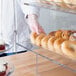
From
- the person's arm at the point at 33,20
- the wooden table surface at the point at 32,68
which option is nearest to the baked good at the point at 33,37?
the person's arm at the point at 33,20

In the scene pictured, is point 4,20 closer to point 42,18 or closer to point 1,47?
point 42,18

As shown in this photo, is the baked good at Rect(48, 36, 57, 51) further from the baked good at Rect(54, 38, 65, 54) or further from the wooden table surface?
the wooden table surface

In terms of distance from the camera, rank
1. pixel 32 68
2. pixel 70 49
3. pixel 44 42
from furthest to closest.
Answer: pixel 32 68 → pixel 44 42 → pixel 70 49

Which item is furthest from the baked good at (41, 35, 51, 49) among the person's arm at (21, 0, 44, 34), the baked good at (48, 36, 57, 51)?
the person's arm at (21, 0, 44, 34)

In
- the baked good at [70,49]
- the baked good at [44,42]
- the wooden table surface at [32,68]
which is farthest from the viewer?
the wooden table surface at [32,68]

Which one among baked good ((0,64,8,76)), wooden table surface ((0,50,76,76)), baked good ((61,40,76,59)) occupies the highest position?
baked good ((61,40,76,59))

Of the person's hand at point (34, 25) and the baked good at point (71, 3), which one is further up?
the baked good at point (71, 3)

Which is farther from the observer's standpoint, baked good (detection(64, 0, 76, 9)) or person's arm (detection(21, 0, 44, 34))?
person's arm (detection(21, 0, 44, 34))

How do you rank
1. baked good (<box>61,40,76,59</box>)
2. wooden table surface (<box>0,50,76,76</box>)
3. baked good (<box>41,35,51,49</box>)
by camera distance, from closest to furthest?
baked good (<box>61,40,76,59</box>)
baked good (<box>41,35,51,49</box>)
wooden table surface (<box>0,50,76,76</box>)

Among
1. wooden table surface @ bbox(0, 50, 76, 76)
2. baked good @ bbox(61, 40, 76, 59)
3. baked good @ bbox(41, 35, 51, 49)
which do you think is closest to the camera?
baked good @ bbox(61, 40, 76, 59)

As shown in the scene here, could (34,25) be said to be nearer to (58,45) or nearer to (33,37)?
(33,37)

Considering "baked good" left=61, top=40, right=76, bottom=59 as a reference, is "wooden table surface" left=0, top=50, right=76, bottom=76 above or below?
below

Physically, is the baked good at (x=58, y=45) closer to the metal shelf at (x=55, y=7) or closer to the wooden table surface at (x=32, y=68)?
the metal shelf at (x=55, y=7)

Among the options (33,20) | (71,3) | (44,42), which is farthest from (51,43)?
(33,20)
